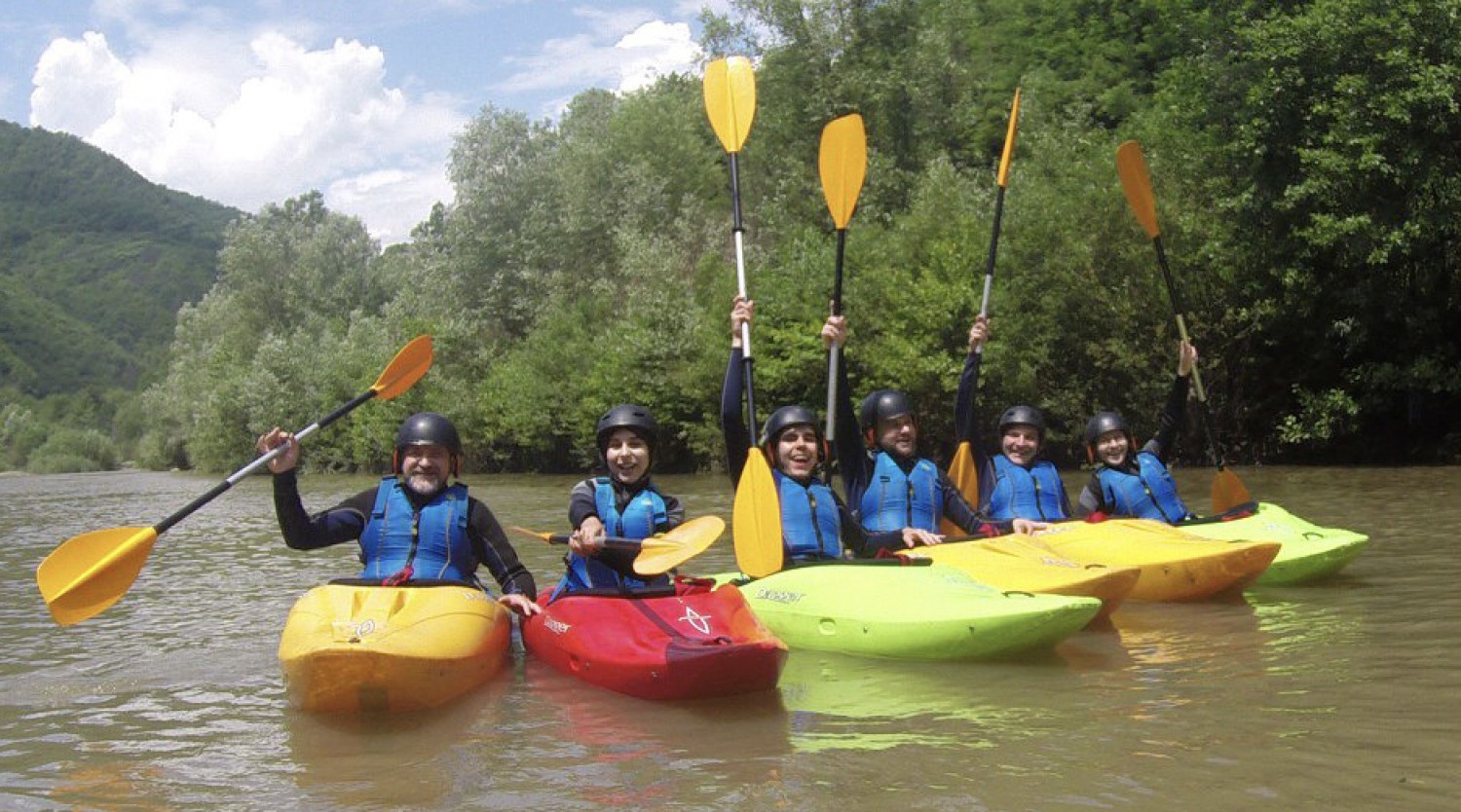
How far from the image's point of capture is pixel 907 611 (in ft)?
17.9

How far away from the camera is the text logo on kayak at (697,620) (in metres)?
4.82

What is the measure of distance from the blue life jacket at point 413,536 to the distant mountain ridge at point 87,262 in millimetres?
100833

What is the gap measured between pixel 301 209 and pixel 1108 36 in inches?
1282

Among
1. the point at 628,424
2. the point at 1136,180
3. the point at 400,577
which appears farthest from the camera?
the point at 1136,180

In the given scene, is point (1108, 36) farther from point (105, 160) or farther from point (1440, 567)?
point (105, 160)

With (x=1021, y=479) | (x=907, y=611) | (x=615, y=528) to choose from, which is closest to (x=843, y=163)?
(x=1021, y=479)

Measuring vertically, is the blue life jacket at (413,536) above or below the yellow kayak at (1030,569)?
above

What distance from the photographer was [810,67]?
3075 cm

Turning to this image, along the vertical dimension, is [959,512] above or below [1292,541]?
above

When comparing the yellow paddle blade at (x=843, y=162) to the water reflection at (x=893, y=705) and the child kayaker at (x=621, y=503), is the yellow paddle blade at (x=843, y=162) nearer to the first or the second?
the child kayaker at (x=621, y=503)

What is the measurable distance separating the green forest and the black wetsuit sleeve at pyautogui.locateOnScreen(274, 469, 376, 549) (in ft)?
46.2

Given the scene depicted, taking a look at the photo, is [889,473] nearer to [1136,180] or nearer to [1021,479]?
[1021,479]

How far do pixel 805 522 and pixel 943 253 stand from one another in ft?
54.0

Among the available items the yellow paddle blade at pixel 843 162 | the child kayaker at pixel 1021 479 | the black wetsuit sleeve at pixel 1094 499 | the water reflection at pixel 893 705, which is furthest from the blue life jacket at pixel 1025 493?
the water reflection at pixel 893 705
